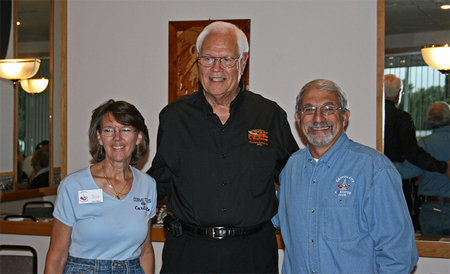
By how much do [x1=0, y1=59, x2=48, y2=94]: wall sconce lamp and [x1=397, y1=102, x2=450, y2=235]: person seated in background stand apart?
12.9 ft

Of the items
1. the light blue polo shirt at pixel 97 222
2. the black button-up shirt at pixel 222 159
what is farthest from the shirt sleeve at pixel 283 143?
the light blue polo shirt at pixel 97 222

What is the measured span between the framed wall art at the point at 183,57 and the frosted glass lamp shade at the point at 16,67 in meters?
1.77

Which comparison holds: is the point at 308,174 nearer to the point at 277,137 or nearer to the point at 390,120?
the point at 277,137

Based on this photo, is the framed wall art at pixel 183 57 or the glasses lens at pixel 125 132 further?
the framed wall art at pixel 183 57

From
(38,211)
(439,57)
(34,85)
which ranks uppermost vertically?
(439,57)

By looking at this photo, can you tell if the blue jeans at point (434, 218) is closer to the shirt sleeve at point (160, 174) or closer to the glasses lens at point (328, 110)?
the glasses lens at point (328, 110)

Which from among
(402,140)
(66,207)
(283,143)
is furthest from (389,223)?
(402,140)

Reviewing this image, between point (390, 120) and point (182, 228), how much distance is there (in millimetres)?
2176

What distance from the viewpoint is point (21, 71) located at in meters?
4.66

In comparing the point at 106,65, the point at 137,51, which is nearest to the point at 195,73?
the point at 137,51

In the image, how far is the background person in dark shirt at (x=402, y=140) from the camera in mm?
3547

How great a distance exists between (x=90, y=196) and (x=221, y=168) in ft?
2.28

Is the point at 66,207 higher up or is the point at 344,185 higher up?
the point at 344,185

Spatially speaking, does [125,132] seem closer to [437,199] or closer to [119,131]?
[119,131]
